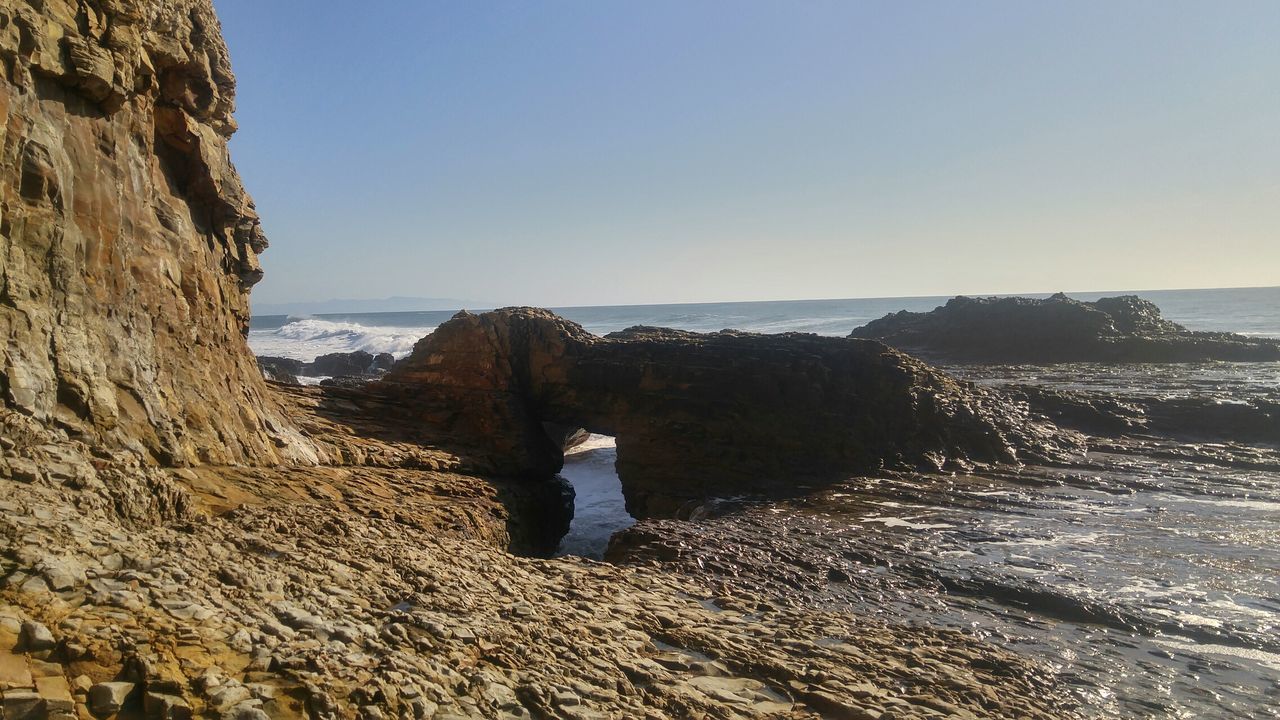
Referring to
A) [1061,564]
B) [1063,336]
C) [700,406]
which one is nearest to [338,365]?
[700,406]

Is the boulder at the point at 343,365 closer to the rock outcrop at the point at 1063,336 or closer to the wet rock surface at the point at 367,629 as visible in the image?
the wet rock surface at the point at 367,629

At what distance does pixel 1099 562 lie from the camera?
746 cm

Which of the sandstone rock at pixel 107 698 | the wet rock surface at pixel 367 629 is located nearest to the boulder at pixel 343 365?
the wet rock surface at pixel 367 629

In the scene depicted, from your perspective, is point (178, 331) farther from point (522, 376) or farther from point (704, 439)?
point (704, 439)

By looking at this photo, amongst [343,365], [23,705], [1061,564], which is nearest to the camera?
[23,705]

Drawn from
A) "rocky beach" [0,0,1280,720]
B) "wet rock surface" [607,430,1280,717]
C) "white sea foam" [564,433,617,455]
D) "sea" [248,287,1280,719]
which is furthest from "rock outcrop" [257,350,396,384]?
"wet rock surface" [607,430,1280,717]

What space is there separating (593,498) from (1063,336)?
22183mm

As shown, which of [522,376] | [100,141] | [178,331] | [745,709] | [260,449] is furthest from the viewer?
[522,376]

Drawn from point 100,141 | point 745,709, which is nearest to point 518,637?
point 745,709

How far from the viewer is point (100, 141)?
222 inches

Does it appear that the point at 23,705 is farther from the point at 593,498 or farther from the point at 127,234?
the point at 593,498

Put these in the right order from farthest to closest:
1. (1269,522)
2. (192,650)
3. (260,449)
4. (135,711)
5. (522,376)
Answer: (522,376) < (1269,522) < (260,449) < (192,650) < (135,711)

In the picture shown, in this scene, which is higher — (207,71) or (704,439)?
(207,71)

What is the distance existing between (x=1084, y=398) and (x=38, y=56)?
17.4m
